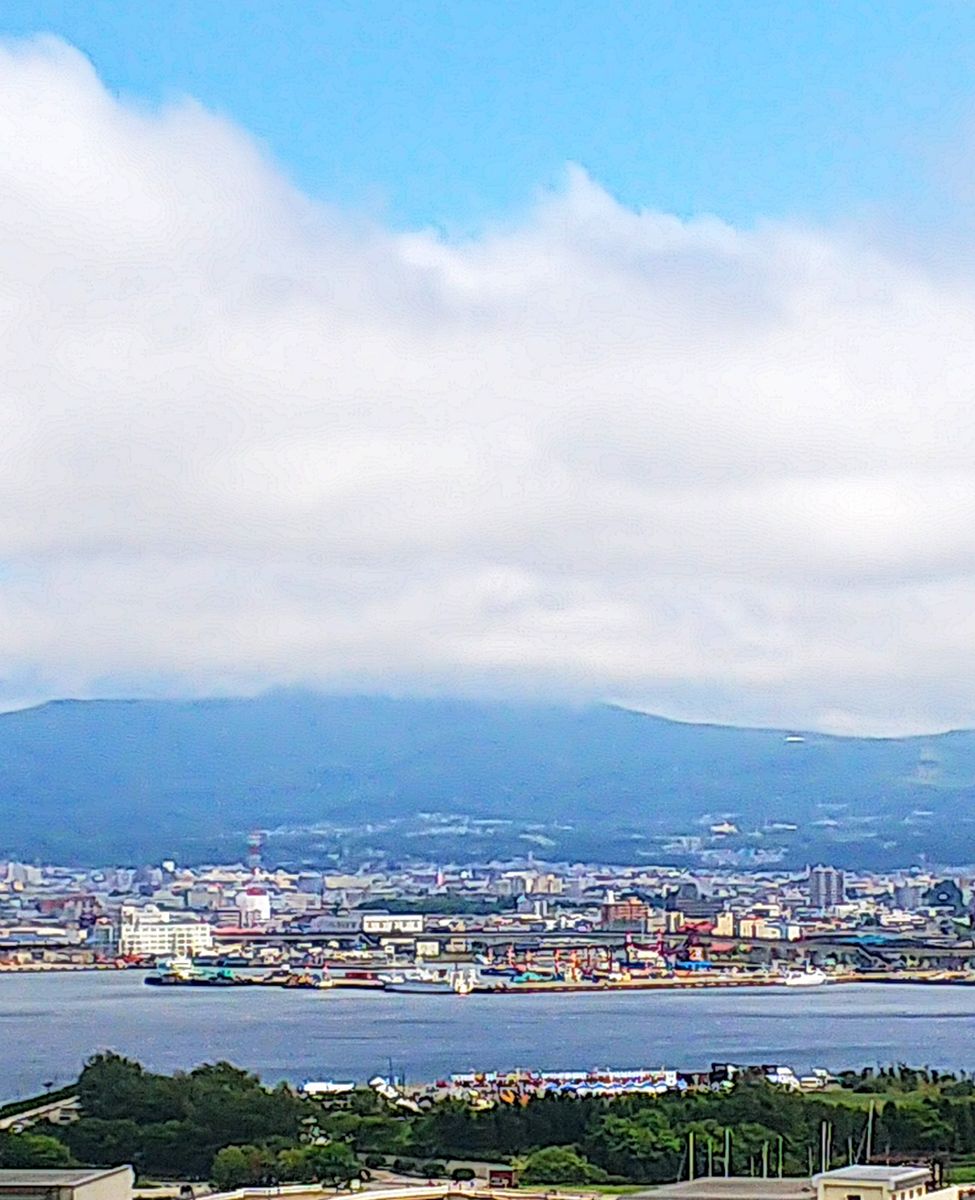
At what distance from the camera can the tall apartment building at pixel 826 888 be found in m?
33.6

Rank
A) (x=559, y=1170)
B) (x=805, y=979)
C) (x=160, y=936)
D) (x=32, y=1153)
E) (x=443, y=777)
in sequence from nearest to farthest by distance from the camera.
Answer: (x=559, y=1170)
(x=32, y=1153)
(x=805, y=979)
(x=160, y=936)
(x=443, y=777)

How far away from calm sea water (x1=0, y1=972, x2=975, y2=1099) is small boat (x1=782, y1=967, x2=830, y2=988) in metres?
0.35

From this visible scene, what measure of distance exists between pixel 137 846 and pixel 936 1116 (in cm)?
3881

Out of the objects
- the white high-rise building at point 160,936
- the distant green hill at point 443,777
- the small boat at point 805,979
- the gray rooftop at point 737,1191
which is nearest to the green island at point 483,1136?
the gray rooftop at point 737,1191

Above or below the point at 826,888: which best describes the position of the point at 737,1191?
below

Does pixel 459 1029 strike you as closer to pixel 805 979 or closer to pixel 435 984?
pixel 435 984

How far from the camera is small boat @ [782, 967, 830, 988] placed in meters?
23.2

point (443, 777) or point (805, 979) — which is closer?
point (805, 979)

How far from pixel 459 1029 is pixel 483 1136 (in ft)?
32.7

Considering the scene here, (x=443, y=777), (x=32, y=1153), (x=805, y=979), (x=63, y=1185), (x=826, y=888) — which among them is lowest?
(x=32, y=1153)

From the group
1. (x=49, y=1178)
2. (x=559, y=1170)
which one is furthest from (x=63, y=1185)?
(x=559, y=1170)

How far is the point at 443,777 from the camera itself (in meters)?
60.9

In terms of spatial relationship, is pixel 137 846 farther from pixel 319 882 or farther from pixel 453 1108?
pixel 453 1108

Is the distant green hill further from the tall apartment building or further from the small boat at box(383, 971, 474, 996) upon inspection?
the small boat at box(383, 971, 474, 996)
